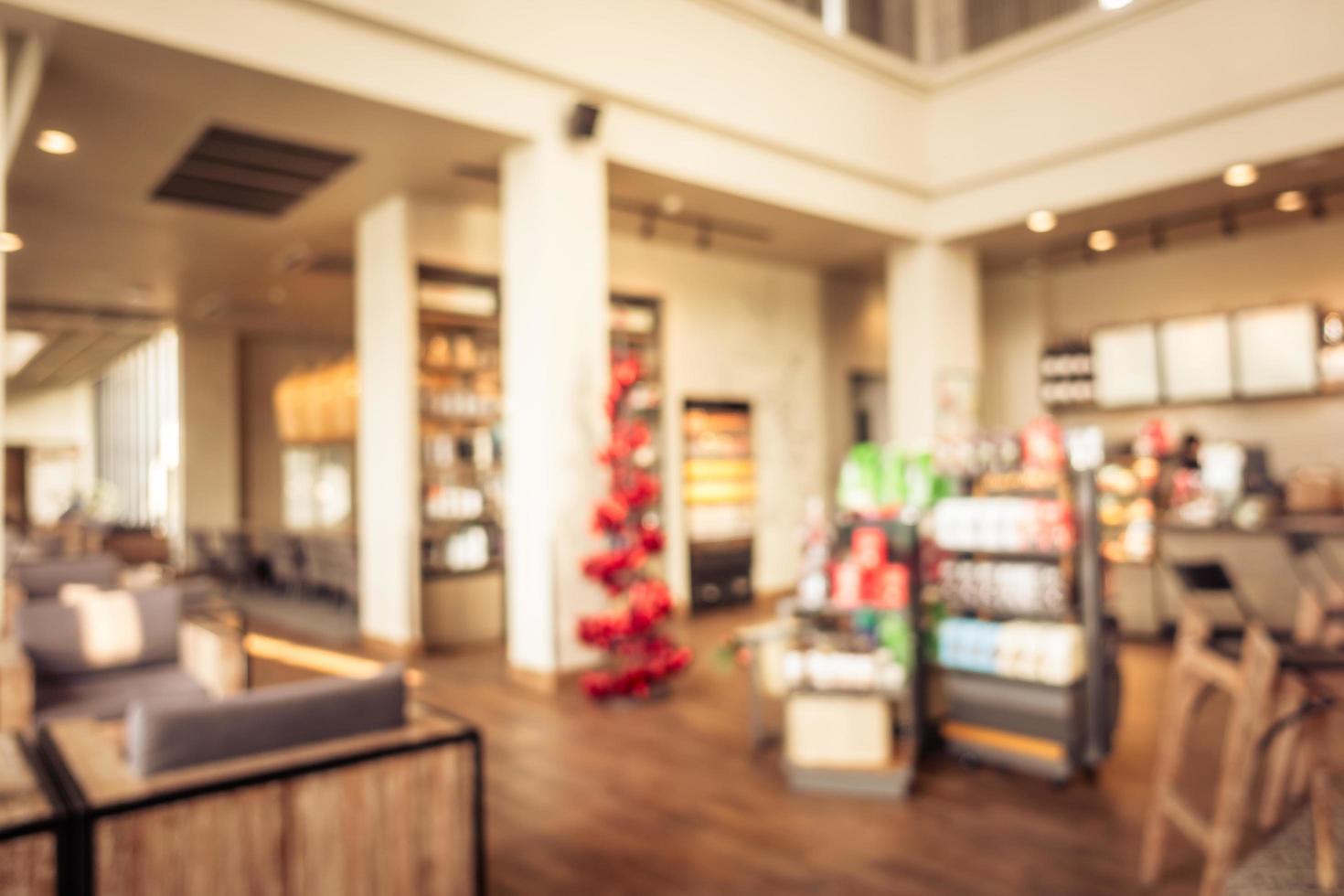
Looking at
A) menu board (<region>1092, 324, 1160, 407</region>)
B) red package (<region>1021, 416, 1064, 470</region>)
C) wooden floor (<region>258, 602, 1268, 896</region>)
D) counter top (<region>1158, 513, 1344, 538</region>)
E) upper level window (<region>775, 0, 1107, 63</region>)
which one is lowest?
wooden floor (<region>258, 602, 1268, 896</region>)

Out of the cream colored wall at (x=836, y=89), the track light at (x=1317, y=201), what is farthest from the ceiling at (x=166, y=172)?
the track light at (x=1317, y=201)

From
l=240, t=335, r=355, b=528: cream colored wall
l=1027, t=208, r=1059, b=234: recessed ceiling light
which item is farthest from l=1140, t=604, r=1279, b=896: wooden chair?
l=240, t=335, r=355, b=528: cream colored wall

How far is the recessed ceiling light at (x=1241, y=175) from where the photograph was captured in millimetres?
6844

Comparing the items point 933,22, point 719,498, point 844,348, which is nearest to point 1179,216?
point 933,22

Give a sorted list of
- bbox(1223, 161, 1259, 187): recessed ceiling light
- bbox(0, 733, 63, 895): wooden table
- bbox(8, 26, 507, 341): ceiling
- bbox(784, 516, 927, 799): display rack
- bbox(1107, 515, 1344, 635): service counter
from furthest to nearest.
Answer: bbox(1223, 161, 1259, 187): recessed ceiling light → bbox(1107, 515, 1344, 635): service counter → bbox(8, 26, 507, 341): ceiling → bbox(784, 516, 927, 799): display rack → bbox(0, 733, 63, 895): wooden table

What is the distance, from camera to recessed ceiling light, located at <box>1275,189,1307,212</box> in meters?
7.87

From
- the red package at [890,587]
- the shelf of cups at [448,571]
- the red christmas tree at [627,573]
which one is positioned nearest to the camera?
the red package at [890,587]

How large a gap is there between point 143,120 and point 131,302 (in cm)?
714

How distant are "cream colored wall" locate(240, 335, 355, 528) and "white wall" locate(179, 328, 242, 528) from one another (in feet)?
1.11

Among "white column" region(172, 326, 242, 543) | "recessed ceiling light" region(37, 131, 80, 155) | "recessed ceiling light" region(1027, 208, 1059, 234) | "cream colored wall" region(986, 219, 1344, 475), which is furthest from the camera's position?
"white column" region(172, 326, 242, 543)

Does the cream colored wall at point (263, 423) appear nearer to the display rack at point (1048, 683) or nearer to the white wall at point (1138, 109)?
the white wall at point (1138, 109)

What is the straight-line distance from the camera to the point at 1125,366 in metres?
9.59

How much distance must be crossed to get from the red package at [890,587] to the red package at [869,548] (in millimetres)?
42

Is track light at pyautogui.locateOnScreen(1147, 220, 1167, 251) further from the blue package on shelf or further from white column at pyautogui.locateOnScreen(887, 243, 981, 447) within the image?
the blue package on shelf
